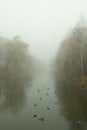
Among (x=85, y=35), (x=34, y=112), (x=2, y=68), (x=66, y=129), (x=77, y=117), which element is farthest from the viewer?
(x=2, y=68)

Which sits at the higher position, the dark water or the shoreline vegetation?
the shoreline vegetation

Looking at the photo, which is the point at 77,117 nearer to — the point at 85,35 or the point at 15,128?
the point at 15,128

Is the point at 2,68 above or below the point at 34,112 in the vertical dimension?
above

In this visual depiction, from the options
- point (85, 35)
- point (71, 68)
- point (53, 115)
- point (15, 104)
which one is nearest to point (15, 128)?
point (53, 115)

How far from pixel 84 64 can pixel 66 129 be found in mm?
40654

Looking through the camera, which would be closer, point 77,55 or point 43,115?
point 43,115

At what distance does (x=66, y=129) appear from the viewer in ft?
56.0

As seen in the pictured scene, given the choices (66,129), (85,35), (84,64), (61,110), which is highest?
(85,35)

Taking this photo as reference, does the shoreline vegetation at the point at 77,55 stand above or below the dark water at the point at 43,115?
above

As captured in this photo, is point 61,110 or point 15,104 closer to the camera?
point 61,110

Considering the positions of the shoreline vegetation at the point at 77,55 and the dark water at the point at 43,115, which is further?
the shoreline vegetation at the point at 77,55

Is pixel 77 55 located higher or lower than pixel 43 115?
higher

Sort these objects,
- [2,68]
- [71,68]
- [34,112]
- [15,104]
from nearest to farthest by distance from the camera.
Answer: [34,112] → [15,104] → [71,68] → [2,68]

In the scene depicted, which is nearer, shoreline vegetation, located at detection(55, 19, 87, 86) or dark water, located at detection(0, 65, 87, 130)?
dark water, located at detection(0, 65, 87, 130)
